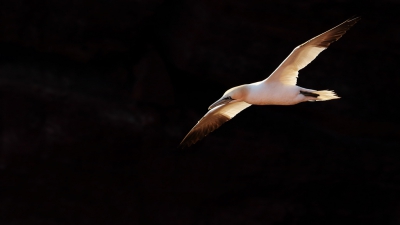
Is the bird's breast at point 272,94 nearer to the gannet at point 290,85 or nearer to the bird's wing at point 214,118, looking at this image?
the gannet at point 290,85

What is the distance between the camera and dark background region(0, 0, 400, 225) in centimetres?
816

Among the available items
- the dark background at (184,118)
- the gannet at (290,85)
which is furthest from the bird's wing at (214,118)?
the dark background at (184,118)

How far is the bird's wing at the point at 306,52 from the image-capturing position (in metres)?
6.19

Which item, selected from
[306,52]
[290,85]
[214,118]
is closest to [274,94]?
[290,85]

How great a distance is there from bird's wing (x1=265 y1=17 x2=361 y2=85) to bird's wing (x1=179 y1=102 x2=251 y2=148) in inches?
32.2

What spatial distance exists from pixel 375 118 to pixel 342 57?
87 cm

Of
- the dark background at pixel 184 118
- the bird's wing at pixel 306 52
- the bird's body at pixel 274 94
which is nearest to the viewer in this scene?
the bird's wing at pixel 306 52

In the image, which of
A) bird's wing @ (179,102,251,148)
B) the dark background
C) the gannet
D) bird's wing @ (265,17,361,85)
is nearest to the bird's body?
the gannet

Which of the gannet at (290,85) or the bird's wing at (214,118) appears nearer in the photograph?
the gannet at (290,85)

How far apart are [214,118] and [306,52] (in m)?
1.39

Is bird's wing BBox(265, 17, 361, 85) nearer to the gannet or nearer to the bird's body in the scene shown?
the gannet

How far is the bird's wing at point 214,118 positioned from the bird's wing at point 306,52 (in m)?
0.82

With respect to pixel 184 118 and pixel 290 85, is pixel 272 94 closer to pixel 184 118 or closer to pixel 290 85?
pixel 290 85

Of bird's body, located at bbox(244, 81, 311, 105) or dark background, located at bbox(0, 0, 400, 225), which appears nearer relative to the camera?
bird's body, located at bbox(244, 81, 311, 105)
